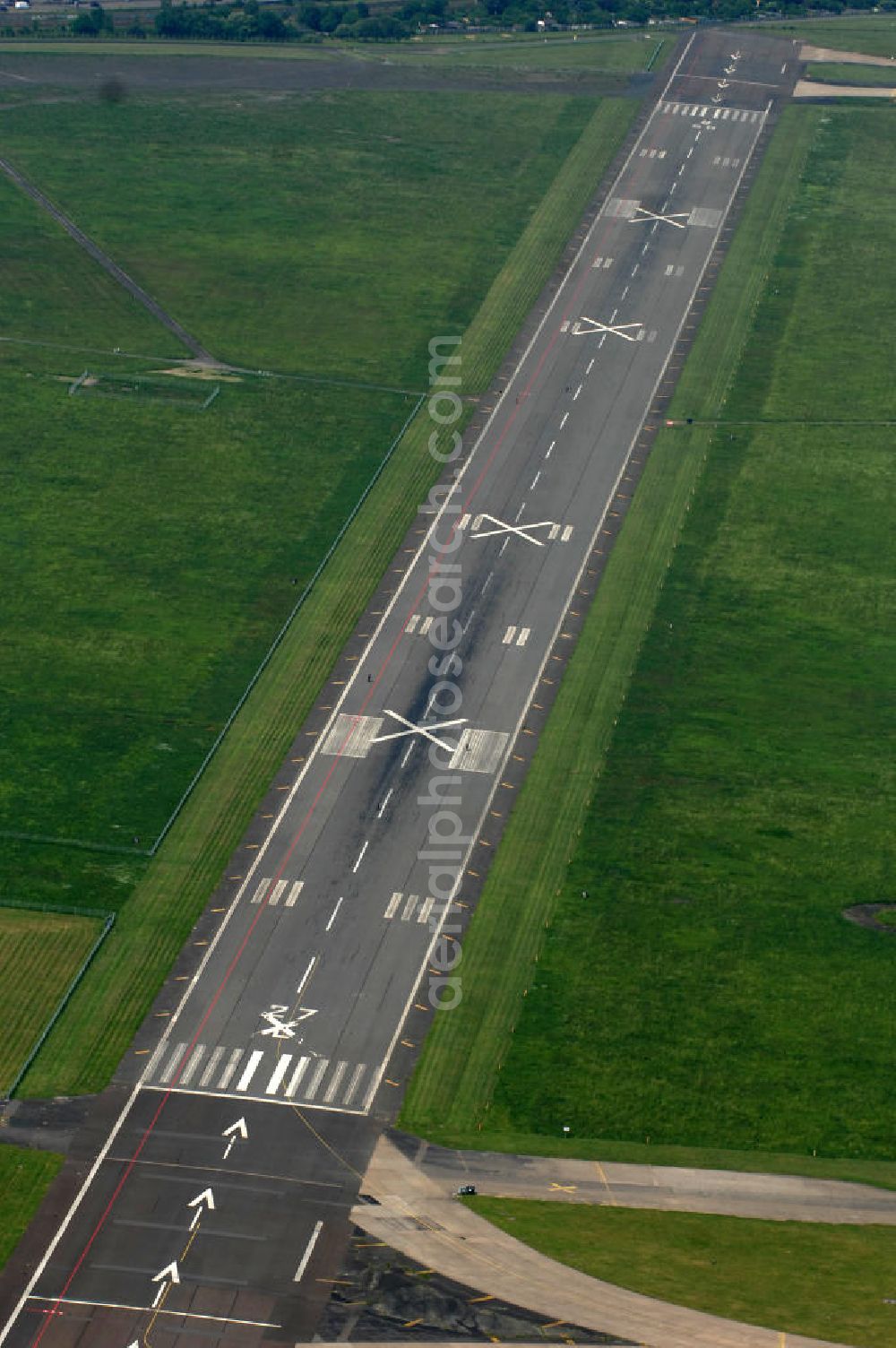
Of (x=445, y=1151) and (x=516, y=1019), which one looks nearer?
(x=445, y=1151)

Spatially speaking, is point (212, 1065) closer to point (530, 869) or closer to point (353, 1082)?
point (353, 1082)

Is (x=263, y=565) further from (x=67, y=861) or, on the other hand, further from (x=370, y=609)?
(x=67, y=861)

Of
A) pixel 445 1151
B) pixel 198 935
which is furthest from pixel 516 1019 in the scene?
pixel 198 935

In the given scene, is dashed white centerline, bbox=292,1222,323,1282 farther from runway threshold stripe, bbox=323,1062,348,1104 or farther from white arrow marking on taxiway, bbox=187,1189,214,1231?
runway threshold stripe, bbox=323,1062,348,1104

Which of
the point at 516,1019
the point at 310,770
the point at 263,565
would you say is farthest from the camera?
the point at 263,565

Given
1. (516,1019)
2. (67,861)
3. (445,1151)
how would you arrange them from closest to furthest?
(445,1151), (516,1019), (67,861)

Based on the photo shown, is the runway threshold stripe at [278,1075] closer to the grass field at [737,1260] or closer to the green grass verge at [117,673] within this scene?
the grass field at [737,1260]
